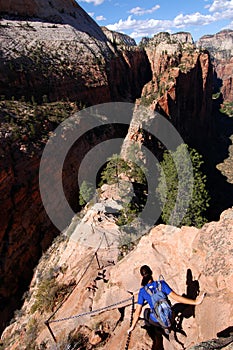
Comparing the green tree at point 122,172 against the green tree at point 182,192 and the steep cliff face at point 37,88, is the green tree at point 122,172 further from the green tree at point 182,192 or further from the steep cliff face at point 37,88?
the steep cliff face at point 37,88

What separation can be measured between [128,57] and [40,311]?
65351 millimetres

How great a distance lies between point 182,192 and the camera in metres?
28.4

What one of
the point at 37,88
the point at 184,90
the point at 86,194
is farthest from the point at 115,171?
the point at 184,90

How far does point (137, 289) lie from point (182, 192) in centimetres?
1688

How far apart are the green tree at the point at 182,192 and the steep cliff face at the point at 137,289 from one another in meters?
10.0

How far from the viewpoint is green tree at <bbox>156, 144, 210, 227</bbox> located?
89.1 ft

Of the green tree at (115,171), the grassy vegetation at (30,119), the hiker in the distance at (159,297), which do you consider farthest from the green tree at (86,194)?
the hiker in the distance at (159,297)

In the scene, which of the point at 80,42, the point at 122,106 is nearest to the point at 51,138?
the point at 122,106

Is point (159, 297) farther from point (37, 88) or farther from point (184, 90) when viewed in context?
point (184, 90)

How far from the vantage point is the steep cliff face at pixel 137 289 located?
382 inches

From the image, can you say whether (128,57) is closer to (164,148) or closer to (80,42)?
(80,42)

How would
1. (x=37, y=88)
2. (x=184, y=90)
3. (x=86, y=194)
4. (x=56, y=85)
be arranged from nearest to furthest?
(x=86, y=194), (x=37, y=88), (x=56, y=85), (x=184, y=90)

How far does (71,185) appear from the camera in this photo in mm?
34188

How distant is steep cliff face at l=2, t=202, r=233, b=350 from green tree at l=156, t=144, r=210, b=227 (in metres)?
10.0
